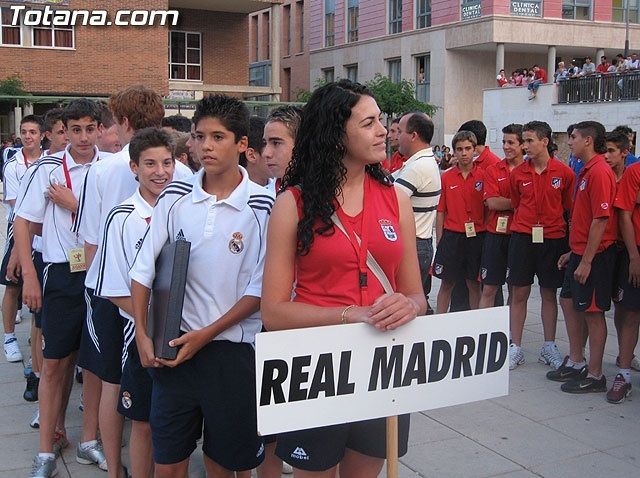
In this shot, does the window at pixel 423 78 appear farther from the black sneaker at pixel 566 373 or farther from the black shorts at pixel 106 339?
the black shorts at pixel 106 339

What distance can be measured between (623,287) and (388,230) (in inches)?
147

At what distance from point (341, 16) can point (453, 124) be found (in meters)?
12.9

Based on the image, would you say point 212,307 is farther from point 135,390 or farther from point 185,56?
point 185,56

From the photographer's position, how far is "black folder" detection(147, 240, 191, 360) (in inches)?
111

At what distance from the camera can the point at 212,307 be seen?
2992 mm

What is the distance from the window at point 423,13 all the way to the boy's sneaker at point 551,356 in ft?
114

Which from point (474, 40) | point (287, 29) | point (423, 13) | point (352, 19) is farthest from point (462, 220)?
point (287, 29)

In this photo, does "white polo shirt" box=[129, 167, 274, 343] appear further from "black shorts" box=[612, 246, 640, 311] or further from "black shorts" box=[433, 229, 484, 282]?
"black shorts" box=[433, 229, 484, 282]

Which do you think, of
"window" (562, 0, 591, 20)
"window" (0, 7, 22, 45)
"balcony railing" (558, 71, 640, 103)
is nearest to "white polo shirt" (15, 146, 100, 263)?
"balcony railing" (558, 71, 640, 103)

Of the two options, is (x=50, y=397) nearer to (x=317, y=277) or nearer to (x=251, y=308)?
(x=251, y=308)

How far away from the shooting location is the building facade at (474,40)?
35.6 m

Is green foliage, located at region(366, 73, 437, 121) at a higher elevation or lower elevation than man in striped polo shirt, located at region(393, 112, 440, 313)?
higher

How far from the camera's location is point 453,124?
3769cm

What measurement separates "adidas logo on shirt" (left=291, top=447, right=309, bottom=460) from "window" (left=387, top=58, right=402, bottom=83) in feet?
132
